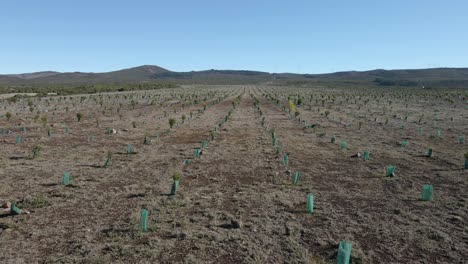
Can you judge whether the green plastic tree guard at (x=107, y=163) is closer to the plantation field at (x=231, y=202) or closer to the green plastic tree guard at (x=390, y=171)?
the plantation field at (x=231, y=202)

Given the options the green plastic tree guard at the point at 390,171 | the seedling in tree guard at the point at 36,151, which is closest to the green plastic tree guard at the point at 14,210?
the seedling in tree guard at the point at 36,151

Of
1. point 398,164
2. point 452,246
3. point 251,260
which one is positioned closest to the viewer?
point 251,260

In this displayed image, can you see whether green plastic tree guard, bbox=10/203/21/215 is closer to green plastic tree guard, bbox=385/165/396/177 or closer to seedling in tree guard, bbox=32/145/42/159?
seedling in tree guard, bbox=32/145/42/159

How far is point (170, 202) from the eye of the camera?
263 inches

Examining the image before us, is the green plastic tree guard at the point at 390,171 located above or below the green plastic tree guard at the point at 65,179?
below

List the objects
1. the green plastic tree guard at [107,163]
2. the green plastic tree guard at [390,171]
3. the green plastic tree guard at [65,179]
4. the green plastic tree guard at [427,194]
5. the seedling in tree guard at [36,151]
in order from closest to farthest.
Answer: the green plastic tree guard at [427,194] → the green plastic tree guard at [65,179] → the green plastic tree guard at [390,171] → the green plastic tree guard at [107,163] → the seedling in tree guard at [36,151]

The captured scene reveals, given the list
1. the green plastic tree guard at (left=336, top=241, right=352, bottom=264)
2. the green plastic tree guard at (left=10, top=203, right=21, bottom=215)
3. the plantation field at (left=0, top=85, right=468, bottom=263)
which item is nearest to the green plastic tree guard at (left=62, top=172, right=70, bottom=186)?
the plantation field at (left=0, top=85, right=468, bottom=263)

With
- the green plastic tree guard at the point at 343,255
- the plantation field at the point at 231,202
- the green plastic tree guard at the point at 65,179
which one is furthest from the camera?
the green plastic tree guard at the point at 65,179

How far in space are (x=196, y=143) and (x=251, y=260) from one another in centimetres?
843

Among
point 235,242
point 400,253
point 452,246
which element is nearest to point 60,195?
point 235,242

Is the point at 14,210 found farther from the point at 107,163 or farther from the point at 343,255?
the point at 343,255

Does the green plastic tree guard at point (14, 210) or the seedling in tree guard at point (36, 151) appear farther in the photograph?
the seedling in tree guard at point (36, 151)

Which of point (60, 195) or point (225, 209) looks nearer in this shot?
point (225, 209)

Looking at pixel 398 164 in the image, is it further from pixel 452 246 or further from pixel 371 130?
pixel 371 130
